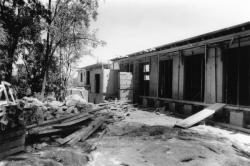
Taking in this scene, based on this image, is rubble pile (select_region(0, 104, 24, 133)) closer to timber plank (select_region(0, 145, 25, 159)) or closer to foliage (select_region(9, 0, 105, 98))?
timber plank (select_region(0, 145, 25, 159))

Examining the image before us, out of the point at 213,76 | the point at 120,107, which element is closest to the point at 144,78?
the point at 120,107

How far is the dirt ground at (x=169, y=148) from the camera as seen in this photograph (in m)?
4.55

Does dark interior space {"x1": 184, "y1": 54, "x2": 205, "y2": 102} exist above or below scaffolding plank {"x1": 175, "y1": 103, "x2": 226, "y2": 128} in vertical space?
above

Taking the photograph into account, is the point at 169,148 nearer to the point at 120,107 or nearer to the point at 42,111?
the point at 42,111

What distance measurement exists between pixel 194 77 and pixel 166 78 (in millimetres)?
2204

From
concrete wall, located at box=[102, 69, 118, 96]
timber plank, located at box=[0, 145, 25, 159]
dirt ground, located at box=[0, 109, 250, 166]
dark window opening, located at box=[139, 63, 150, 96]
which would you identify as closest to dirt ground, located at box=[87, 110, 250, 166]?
dirt ground, located at box=[0, 109, 250, 166]

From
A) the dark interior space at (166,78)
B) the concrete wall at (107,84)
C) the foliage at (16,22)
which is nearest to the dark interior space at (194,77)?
the dark interior space at (166,78)

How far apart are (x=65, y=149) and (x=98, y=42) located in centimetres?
1176

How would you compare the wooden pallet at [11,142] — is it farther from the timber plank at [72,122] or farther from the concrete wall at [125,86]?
the concrete wall at [125,86]

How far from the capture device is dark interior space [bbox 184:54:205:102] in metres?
10.4

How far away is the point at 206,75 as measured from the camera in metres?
9.90

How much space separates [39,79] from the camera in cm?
1458

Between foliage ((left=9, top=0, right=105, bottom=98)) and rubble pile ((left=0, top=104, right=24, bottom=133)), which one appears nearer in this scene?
rubble pile ((left=0, top=104, right=24, bottom=133))

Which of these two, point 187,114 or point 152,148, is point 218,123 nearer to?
point 187,114
